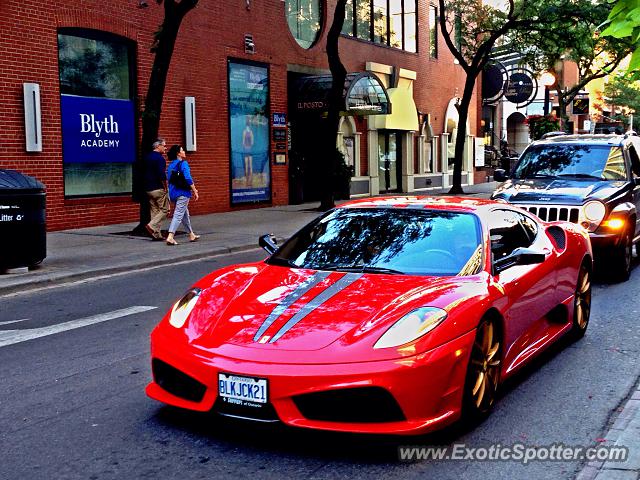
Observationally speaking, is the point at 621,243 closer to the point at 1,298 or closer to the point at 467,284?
the point at 467,284

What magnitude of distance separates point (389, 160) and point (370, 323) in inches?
1112

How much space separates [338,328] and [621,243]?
7.03 m

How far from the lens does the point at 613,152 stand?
11.7m

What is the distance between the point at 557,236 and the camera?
23.4 ft

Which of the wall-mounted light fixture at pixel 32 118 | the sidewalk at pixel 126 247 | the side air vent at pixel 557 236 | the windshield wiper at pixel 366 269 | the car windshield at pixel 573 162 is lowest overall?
the sidewalk at pixel 126 247

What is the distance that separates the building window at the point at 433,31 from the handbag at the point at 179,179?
879 inches

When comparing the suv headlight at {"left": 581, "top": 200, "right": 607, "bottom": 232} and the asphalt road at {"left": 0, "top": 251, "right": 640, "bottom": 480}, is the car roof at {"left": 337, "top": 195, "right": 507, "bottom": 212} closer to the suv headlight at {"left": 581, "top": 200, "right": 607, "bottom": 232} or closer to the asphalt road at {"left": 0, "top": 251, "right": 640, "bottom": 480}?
the asphalt road at {"left": 0, "top": 251, "right": 640, "bottom": 480}

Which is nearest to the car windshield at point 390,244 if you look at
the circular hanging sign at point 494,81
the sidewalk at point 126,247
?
the sidewalk at point 126,247

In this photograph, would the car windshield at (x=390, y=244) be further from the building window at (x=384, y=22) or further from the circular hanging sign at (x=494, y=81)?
the circular hanging sign at (x=494, y=81)

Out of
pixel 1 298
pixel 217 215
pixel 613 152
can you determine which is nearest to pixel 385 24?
A: pixel 217 215

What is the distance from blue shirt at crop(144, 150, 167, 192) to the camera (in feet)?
50.4

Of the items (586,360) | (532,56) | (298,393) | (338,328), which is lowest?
(586,360)

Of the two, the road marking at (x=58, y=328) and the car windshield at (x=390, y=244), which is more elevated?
the car windshield at (x=390, y=244)

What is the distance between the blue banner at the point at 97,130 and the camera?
1705 cm
